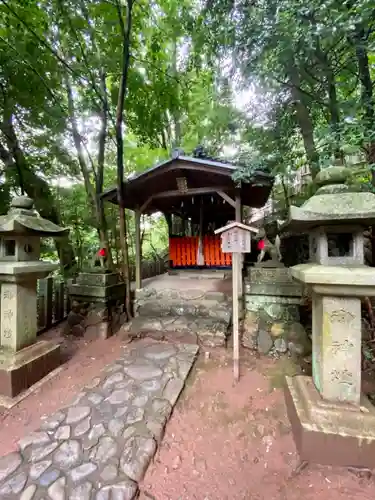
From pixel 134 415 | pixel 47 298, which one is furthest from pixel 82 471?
pixel 47 298

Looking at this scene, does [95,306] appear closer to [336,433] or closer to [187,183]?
[187,183]

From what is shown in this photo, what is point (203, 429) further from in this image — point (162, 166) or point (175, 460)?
point (162, 166)

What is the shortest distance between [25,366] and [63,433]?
1308 millimetres

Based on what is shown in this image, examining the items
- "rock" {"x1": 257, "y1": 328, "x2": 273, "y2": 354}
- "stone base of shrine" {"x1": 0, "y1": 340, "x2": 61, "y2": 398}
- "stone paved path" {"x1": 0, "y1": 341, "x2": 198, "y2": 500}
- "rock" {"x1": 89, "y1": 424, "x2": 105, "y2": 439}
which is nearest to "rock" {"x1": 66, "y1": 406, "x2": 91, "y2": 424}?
"stone paved path" {"x1": 0, "y1": 341, "x2": 198, "y2": 500}

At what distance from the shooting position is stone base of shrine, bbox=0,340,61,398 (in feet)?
10.3

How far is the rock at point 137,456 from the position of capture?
210 centimetres

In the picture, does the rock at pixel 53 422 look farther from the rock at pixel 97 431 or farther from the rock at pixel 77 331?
the rock at pixel 77 331

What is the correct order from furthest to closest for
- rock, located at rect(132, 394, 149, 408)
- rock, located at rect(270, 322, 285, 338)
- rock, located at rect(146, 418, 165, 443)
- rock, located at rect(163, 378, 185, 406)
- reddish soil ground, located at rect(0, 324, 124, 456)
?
1. rock, located at rect(270, 322, 285, 338)
2. rock, located at rect(163, 378, 185, 406)
3. rock, located at rect(132, 394, 149, 408)
4. reddish soil ground, located at rect(0, 324, 124, 456)
5. rock, located at rect(146, 418, 165, 443)

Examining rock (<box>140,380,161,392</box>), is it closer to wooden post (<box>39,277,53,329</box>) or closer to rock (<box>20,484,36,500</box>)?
rock (<box>20,484,36,500</box>)

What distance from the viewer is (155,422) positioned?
2.60 m

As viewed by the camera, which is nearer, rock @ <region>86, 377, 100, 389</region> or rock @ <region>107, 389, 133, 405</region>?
rock @ <region>107, 389, 133, 405</region>

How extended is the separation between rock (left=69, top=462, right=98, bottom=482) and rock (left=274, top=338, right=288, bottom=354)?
10.2 feet

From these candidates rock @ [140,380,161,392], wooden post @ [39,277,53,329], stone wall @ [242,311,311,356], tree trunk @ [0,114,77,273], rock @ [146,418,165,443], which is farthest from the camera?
tree trunk @ [0,114,77,273]

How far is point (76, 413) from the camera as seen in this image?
2730 mm
